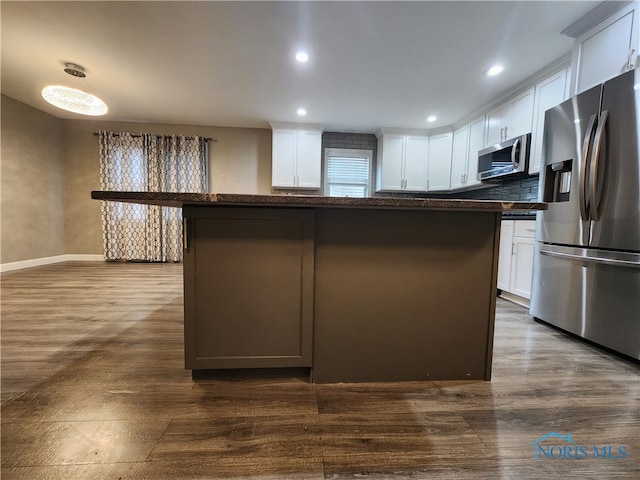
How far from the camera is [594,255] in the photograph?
6.04ft

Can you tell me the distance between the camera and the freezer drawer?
165 cm

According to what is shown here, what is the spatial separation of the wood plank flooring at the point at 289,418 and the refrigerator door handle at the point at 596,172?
101cm

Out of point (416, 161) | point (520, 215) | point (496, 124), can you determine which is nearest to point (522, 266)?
point (520, 215)

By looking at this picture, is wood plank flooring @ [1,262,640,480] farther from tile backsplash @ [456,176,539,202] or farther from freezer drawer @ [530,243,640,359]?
tile backsplash @ [456,176,539,202]

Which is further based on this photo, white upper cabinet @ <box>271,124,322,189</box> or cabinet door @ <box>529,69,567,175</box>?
white upper cabinet @ <box>271,124,322,189</box>

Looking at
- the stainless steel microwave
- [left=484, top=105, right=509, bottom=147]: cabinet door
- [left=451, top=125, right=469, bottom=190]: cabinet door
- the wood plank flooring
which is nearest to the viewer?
the wood plank flooring

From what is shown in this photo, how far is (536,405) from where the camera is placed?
124 cm

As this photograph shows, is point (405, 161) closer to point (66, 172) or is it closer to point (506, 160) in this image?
point (506, 160)

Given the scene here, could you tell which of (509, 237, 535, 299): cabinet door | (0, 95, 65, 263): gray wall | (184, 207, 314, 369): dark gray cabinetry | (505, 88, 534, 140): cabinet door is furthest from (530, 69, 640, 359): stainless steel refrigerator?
(0, 95, 65, 263): gray wall

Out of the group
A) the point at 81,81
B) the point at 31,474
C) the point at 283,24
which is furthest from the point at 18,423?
the point at 81,81

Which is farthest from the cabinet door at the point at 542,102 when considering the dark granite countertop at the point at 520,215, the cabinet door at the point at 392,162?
the cabinet door at the point at 392,162

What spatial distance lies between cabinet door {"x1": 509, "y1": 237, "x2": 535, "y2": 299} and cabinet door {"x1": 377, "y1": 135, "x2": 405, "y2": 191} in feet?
7.54

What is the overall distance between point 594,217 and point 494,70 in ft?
6.38

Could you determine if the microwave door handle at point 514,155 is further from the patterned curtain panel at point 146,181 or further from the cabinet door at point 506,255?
the patterned curtain panel at point 146,181
